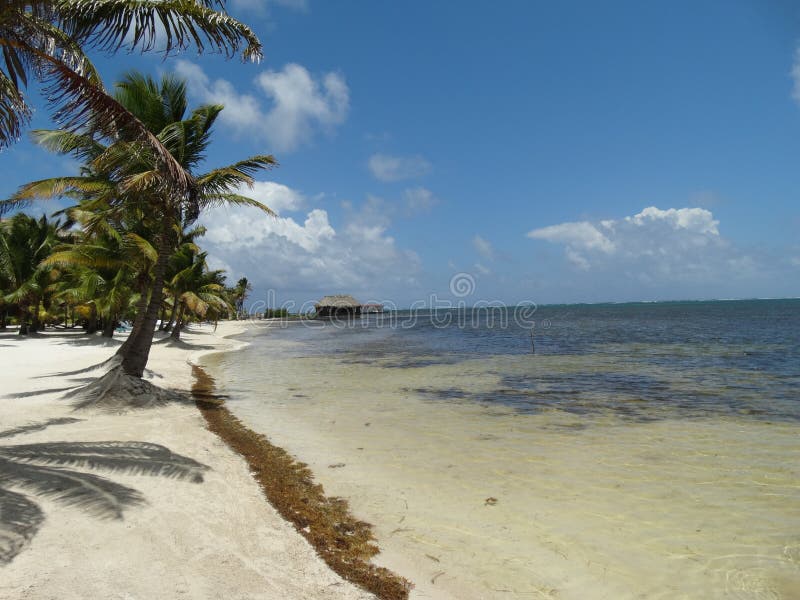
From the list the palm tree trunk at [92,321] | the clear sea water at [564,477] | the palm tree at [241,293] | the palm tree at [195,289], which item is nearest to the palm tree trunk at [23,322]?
the palm tree trunk at [92,321]

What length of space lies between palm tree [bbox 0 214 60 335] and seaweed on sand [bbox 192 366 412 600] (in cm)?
2263

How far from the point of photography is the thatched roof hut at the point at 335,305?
85.1 meters

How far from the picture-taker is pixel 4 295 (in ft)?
77.8

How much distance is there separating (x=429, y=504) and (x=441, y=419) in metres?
4.02

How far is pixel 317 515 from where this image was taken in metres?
4.41

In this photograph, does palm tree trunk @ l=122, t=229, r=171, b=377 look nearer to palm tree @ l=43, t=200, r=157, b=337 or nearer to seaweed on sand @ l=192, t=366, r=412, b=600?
palm tree @ l=43, t=200, r=157, b=337

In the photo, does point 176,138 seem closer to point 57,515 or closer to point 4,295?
point 57,515

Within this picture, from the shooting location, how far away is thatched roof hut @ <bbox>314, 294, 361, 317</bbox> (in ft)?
279

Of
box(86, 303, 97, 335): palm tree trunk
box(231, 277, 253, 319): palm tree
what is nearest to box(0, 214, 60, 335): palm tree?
box(86, 303, 97, 335): palm tree trunk

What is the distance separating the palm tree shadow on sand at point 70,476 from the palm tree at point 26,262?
22.2 metres

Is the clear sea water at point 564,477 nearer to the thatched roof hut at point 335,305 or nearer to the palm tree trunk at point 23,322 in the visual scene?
the palm tree trunk at point 23,322

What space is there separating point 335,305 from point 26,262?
61669 mm

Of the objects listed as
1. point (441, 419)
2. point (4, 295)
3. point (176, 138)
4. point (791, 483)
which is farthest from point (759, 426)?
point (4, 295)

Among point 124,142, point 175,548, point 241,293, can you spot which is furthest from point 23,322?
point 241,293
